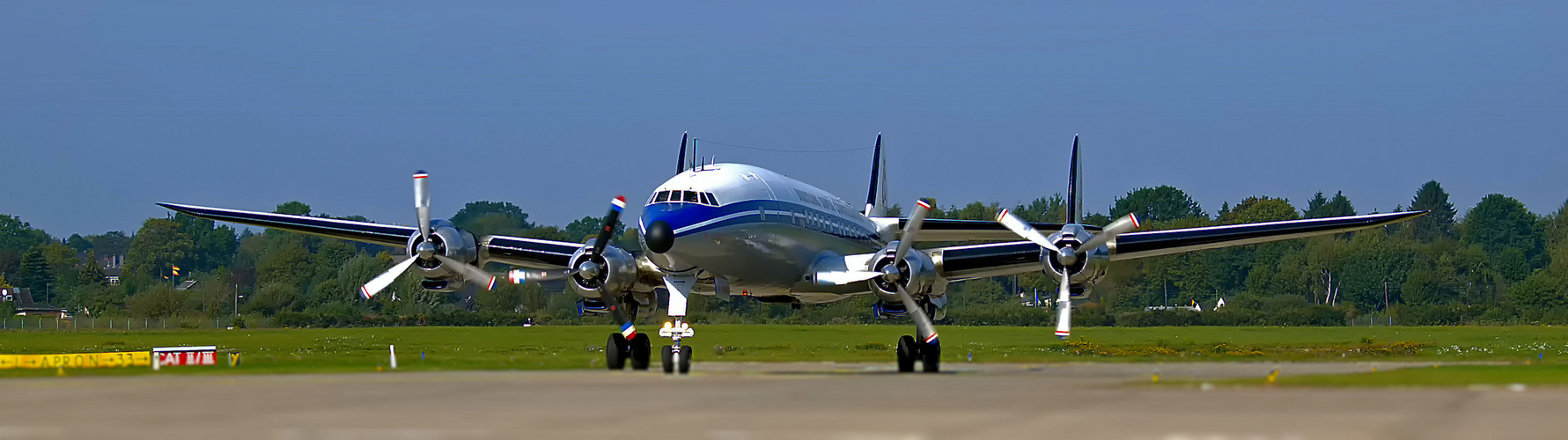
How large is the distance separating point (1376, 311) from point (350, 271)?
1985 inches

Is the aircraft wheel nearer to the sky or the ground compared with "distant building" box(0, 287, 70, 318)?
nearer to the ground

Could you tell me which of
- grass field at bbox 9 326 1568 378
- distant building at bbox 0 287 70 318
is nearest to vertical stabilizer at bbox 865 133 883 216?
grass field at bbox 9 326 1568 378

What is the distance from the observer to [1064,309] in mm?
31000

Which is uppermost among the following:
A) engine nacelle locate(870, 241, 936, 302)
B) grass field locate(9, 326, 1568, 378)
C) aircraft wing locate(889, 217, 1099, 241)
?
aircraft wing locate(889, 217, 1099, 241)

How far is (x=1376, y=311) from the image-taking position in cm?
7694

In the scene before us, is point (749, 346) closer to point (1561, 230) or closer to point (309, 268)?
point (309, 268)

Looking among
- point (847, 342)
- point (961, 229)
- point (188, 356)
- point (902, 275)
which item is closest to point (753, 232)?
point (902, 275)

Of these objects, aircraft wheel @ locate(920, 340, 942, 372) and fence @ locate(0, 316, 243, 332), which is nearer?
aircraft wheel @ locate(920, 340, 942, 372)

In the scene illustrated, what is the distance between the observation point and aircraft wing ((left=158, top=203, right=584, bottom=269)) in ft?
116

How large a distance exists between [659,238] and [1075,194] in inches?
538

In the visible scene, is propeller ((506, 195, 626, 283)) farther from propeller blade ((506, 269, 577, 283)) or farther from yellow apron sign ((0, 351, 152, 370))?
yellow apron sign ((0, 351, 152, 370))

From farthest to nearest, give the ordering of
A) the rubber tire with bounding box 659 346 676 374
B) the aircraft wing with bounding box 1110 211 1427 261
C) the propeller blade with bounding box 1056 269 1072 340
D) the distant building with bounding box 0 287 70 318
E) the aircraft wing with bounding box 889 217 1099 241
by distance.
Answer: the distant building with bounding box 0 287 70 318 → the aircraft wing with bounding box 889 217 1099 241 → the aircraft wing with bounding box 1110 211 1427 261 → the propeller blade with bounding box 1056 269 1072 340 → the rubber tire with bounding box 659 346 676 374

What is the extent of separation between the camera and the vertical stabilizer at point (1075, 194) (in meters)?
38.8

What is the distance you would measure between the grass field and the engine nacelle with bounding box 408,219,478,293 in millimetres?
6832
